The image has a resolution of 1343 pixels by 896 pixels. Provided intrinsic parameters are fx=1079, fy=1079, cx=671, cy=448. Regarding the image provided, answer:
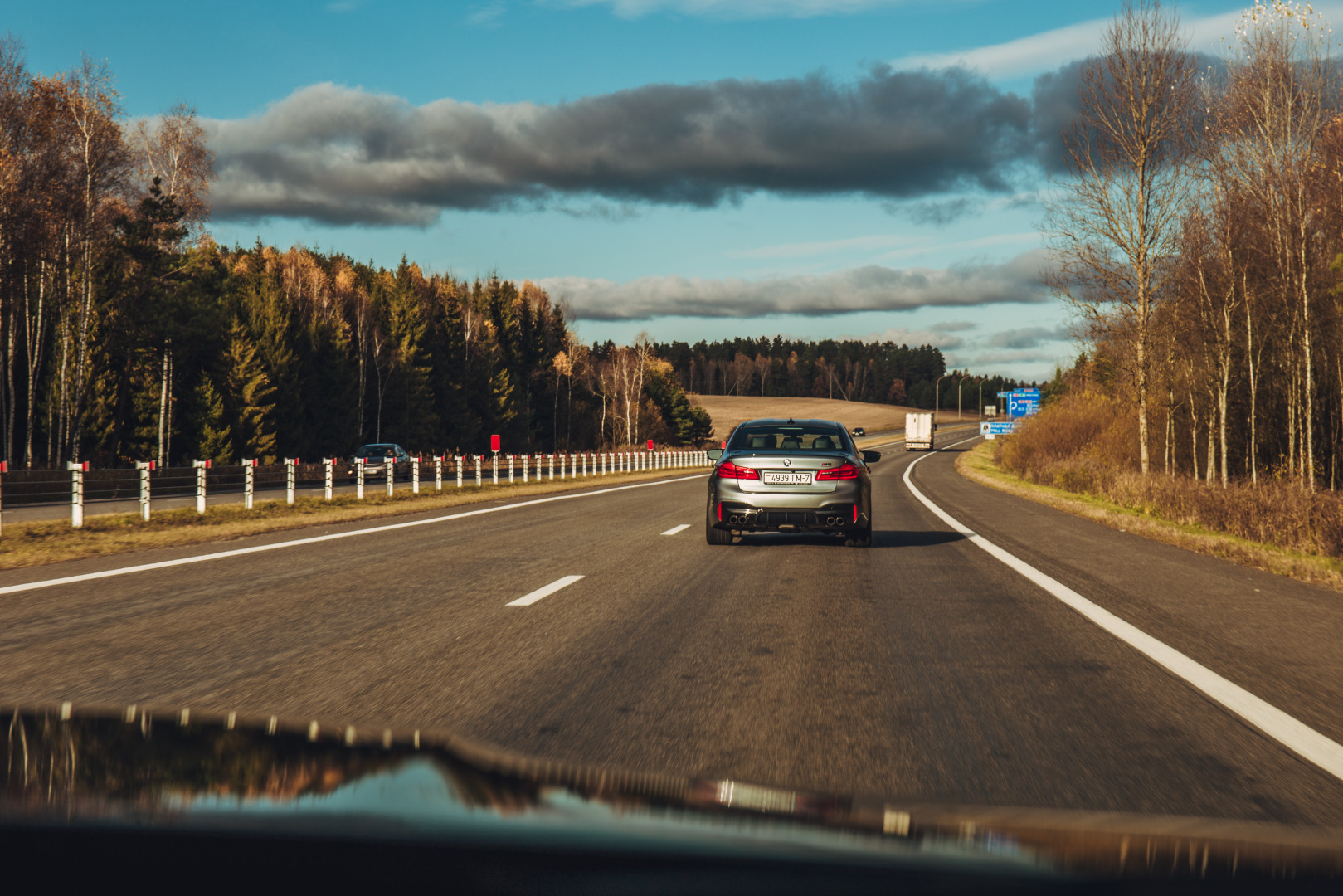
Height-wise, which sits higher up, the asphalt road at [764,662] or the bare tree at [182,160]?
the bare tree at [182,160]

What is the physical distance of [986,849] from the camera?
264 cm

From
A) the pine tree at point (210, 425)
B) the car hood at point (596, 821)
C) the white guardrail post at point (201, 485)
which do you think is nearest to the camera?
the car hood at point (596, 821)

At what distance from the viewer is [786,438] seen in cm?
1436

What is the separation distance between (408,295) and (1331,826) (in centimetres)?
8313

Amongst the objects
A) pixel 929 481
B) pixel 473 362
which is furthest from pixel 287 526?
pixel 473 362

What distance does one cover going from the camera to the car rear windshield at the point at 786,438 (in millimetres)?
13594

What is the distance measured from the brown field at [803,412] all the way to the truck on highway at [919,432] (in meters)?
46.9

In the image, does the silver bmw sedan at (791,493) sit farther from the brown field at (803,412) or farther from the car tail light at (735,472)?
the brown field at (803,412)

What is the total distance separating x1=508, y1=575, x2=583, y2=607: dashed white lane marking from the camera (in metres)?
8.72

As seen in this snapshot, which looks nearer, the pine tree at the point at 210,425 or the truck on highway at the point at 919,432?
the pine tree at the point at 210,425

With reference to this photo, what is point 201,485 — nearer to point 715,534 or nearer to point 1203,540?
point 715,534

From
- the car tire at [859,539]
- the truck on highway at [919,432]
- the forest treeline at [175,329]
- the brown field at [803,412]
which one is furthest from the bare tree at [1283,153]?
the brown field at [803,412]

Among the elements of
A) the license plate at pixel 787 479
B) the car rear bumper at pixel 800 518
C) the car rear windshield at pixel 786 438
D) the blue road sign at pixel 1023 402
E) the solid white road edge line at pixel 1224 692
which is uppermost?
the blue road sign at pixel 1023 402

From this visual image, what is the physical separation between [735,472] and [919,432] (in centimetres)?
9088
